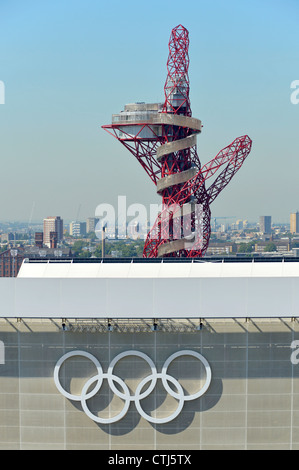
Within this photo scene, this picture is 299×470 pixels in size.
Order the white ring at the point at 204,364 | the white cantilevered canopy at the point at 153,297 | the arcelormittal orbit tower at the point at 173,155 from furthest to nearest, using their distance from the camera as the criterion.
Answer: the arcelormittal orbit tower at the point at 173,155, the white ring at the point at 204,364, the white cantilevered canopy at the point at 153,297

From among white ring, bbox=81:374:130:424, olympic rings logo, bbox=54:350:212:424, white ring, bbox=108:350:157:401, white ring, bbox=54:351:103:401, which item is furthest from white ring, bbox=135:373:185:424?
white ring, bbox=54:351:103:401

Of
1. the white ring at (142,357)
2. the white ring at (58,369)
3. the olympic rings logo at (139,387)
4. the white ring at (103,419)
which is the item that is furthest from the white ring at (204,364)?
the white ring at (58,369)

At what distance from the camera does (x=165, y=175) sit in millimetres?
57531

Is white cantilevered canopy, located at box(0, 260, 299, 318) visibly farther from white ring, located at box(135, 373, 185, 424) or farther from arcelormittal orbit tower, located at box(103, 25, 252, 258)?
arcelormittal orbit tower, located at box(103, 25, 252, 258)

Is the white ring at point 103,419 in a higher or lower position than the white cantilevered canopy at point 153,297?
lower

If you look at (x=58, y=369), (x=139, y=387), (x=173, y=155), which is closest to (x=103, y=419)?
(x=139, y=387)

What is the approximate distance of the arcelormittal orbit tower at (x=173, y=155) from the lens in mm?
55094

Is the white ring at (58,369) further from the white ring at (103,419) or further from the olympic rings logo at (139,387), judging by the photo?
the white ring at (103,419)

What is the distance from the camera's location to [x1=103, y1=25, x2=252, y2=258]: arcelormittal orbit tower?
5509 cm

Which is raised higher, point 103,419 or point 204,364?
point 204,364

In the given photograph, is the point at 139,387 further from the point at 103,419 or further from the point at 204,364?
the point at 204,364

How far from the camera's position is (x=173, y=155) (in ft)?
188

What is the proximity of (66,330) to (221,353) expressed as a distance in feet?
12.4
